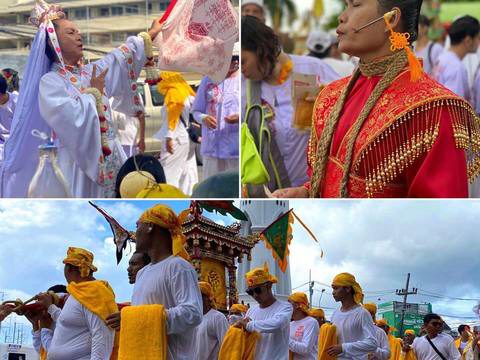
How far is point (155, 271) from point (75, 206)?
1896 mm

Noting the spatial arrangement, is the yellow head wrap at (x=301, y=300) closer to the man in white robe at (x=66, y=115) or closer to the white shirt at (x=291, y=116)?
the white shirt at (x=291, y=116)

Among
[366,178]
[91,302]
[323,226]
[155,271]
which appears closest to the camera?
[155,271]

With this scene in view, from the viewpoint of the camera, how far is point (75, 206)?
22.0 feet

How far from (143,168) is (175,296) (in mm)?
1899

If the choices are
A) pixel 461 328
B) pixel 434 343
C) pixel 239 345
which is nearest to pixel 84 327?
pixel 239 345

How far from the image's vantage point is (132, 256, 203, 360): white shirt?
483 cm

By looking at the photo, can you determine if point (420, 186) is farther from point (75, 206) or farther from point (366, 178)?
point (75, 206)

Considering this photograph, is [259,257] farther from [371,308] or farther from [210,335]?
[371,308]

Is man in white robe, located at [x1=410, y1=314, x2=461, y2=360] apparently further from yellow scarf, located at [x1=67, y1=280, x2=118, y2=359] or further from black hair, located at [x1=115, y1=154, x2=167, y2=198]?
yellow scarf, located at [x1=67, y1=280, x2=118, y2=359]

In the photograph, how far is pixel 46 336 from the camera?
20.3ft

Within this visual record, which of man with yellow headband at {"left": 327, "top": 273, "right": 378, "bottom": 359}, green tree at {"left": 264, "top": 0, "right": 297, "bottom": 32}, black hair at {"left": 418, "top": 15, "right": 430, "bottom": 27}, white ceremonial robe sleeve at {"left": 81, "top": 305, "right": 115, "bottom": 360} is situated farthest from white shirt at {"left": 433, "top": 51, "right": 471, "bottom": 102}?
white ceremonial robe sleeve at {"left": 81, "top": 305, "right": 115, "bottom": 360}

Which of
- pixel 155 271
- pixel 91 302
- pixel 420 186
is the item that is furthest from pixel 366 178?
pixel 91 302

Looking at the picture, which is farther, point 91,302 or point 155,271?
point 91,302

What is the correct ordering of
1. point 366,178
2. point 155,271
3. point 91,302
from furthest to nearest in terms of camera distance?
point 91,302
point 366,178
point 155,271
